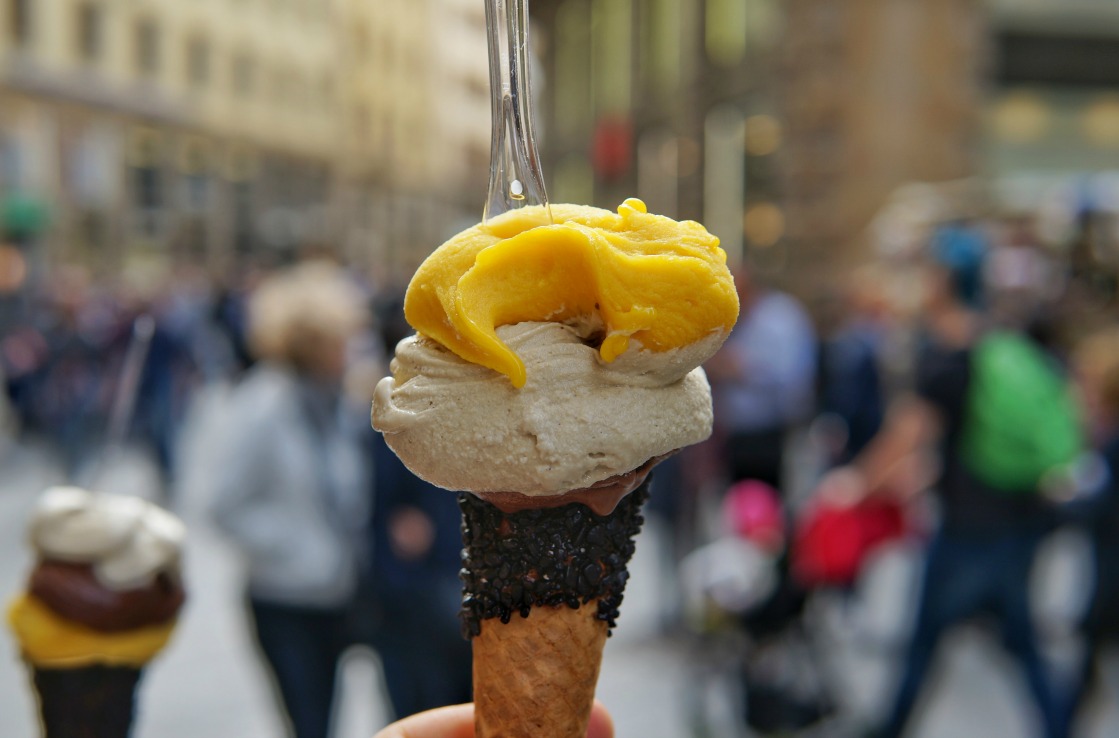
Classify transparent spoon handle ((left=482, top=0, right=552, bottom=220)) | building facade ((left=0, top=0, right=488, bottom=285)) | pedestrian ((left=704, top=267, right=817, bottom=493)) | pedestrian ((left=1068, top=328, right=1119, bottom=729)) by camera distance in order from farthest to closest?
building facade ((left=0, top=0, right=488, bottom=285)) → pedestrian ((left=704, top=267, right=817, bottom=493)) → pedestrian ((left=1068, top=328, right=1119, bottom=729)) → transparent spoon handle ((left=482, top=0, right=552, bottom=220))

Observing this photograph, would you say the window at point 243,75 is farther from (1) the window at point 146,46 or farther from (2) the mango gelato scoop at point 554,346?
(2) the mango gelato scoop at point 554,346

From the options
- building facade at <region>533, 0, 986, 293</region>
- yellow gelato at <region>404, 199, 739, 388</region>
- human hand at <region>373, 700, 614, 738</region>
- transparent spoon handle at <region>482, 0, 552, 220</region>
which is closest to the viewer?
yellow gelato at <region>404, 199, 739, 388</region>

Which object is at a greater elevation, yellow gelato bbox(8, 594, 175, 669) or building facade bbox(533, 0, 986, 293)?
building facade bbox(533, 0, 986, 293)

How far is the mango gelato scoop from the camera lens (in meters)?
1.32

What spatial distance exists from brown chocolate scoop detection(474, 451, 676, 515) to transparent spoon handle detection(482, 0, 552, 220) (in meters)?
0.36

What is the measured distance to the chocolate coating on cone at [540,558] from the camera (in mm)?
1403

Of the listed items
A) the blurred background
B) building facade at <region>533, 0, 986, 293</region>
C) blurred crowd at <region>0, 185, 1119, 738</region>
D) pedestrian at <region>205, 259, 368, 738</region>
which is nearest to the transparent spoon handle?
the blurred background

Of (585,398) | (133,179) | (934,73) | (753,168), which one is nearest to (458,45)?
(585,398)

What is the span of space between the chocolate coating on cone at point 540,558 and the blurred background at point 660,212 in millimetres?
717

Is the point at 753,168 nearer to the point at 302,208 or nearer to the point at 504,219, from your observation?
the point at 504,219

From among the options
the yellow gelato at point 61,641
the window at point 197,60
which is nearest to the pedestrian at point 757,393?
the yellow gelato at point 61,641

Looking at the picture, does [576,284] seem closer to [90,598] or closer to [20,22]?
[90,598]

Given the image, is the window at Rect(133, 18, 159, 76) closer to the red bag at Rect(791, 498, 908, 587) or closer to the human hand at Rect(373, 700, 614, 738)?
the red bag at Rect(791, 498, 908, 587)

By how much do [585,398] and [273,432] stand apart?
2522 millimetres
